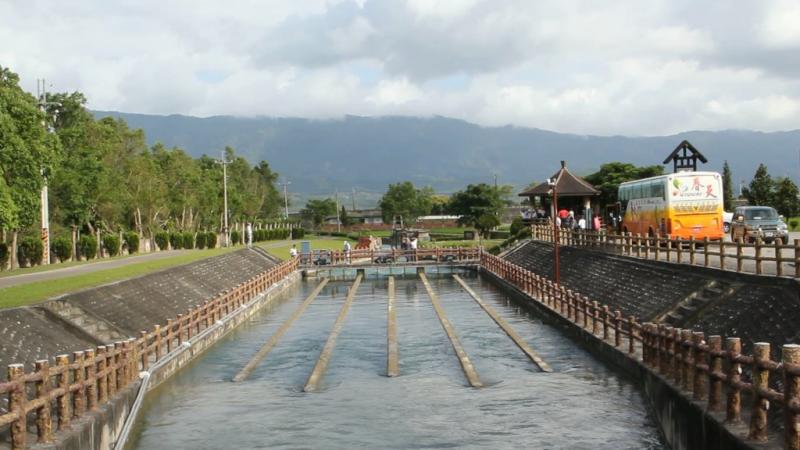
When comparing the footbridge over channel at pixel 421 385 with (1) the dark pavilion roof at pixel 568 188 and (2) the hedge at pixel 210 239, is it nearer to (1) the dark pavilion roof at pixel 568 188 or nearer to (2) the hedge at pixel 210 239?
(1) the dark pavilion roof at pixel 568 188

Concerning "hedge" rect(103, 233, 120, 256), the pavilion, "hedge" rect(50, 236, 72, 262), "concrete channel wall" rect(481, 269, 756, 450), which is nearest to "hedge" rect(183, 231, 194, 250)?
"hedge" rect(103, 233, 120, 256)

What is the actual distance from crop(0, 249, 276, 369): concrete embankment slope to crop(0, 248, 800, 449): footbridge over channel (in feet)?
Answer: 3.83

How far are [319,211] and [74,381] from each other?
153m

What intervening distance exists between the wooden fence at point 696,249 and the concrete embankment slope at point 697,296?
460 mm

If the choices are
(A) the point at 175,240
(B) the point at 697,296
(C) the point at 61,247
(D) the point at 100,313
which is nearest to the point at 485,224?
(A) the point at 175,240

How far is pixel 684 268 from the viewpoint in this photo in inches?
961

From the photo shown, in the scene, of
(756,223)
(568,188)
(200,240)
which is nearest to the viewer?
(756,223)

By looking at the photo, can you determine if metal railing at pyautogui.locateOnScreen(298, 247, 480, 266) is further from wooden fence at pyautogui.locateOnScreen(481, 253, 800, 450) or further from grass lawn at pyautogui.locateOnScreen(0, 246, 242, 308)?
wooden fence at pyautogui.locateOnScreen(481, 253, 800, 450)

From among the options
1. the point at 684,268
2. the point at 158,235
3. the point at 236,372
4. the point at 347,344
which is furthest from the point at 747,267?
the point at 158,235

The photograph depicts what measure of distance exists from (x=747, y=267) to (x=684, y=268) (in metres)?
2.13

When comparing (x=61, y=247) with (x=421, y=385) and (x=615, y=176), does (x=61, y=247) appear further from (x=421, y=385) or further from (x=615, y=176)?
(x=615, y=176)

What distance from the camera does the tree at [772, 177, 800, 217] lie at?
76.1 meters

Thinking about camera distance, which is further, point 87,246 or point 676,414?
point 87,246

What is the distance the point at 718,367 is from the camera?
12.1m
